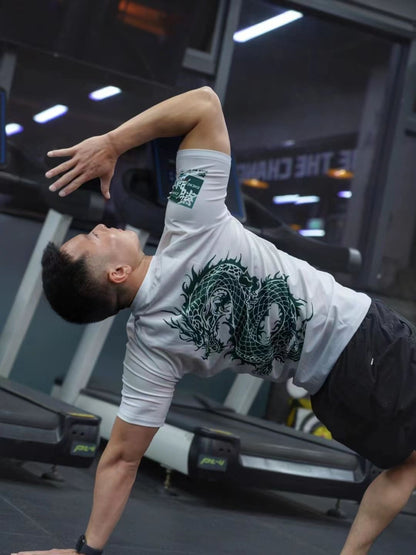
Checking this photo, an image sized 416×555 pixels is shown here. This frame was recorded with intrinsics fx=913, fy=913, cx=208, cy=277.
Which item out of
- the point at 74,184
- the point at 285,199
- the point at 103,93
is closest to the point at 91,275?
the point at 74,184

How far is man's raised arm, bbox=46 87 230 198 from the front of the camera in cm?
233

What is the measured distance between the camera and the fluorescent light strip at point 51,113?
5418 mm

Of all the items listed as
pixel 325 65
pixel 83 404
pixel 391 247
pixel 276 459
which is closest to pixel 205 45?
pixel 325 65

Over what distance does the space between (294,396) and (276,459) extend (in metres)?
1.30

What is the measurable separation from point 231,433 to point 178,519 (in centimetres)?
67

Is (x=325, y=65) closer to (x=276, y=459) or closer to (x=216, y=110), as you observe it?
(x=276, y=459)

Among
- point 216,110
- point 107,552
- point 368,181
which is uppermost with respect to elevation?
point 368,181

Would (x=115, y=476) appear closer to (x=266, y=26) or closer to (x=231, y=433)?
(x=231, y=433)

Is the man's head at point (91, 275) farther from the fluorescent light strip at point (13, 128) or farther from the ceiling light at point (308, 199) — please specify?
the ceiling light at point (308, 199)

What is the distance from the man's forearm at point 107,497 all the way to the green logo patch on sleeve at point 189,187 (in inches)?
28.8

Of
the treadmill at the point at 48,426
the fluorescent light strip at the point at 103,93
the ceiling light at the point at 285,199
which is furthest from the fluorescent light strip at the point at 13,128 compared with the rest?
the ceiling light at the point at 285,199

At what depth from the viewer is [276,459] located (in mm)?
4289

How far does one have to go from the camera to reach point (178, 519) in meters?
3.66

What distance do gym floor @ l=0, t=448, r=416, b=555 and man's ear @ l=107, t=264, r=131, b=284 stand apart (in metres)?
0.87
